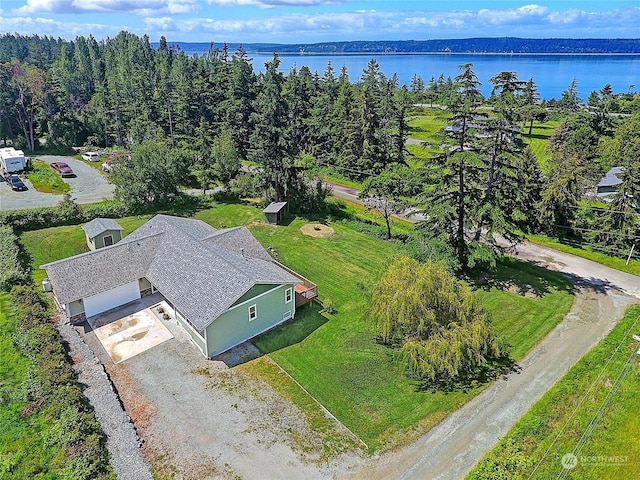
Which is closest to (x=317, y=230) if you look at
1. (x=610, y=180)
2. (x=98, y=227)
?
(x=98, y=227)

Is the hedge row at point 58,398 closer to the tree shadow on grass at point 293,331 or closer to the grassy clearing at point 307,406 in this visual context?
the grassy clearing at point 307,406

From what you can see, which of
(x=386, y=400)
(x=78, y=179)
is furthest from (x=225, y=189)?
(x=386, y=400)

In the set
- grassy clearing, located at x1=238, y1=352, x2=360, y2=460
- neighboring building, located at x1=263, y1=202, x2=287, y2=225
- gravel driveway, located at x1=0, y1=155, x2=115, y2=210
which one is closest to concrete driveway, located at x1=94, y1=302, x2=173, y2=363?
grassy clearing, located at x1=238, y1=352, x2=360, y2=460

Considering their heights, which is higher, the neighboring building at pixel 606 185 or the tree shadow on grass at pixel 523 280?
the neighboring building at pixel 606 185

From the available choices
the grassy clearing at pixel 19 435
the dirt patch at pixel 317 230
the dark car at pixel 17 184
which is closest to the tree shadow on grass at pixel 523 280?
the dirt patch at pixel 317 230

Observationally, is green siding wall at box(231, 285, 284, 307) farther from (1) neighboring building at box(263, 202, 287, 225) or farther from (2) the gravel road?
(1) neighboring building at box(263, 202, 287, 225)

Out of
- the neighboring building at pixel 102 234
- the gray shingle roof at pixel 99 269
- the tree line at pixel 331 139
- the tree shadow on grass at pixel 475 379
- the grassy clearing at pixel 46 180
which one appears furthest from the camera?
the grassy clearing at pixel 46 180
